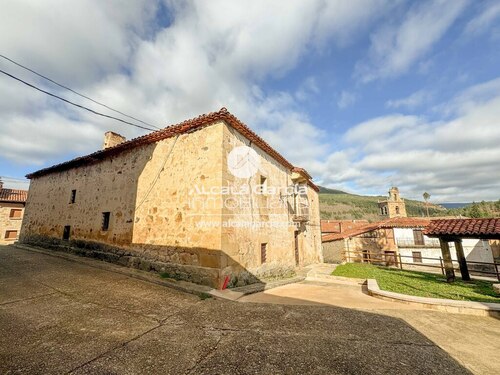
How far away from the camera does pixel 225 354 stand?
2957mm

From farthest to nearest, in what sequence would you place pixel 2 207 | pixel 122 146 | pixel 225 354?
pixel 2 207 < pixel 122 146 < pixel 225 354

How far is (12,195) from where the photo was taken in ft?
70.5

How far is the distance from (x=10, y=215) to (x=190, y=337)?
87.9 feet

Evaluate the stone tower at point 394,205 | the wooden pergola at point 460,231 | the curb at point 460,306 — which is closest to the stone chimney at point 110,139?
the curb at point 460,306

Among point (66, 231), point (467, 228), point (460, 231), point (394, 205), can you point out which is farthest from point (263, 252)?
point (394, 205)

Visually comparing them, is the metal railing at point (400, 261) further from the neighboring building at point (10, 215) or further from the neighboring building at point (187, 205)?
the neighboring building at point (10, 215)

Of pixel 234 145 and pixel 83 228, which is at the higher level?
pixel 234 145

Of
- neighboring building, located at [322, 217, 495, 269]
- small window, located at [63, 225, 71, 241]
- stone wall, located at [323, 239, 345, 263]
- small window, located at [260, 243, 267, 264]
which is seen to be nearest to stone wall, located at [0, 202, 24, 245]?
small window, located at [63, 225, 71, 241]

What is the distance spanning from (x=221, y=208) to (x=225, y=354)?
12.3 feet

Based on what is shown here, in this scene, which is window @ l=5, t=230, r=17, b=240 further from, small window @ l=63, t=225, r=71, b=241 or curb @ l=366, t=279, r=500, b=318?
curb @ l=366, t=279, r=500, b=318

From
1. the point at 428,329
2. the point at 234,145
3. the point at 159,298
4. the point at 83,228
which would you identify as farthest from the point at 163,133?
the point at 428,329

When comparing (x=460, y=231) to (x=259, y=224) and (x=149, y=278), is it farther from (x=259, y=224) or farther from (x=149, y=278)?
(x=149, y=278)

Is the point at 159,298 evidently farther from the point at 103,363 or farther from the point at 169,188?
the point at 169,188

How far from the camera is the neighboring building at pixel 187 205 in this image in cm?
652
